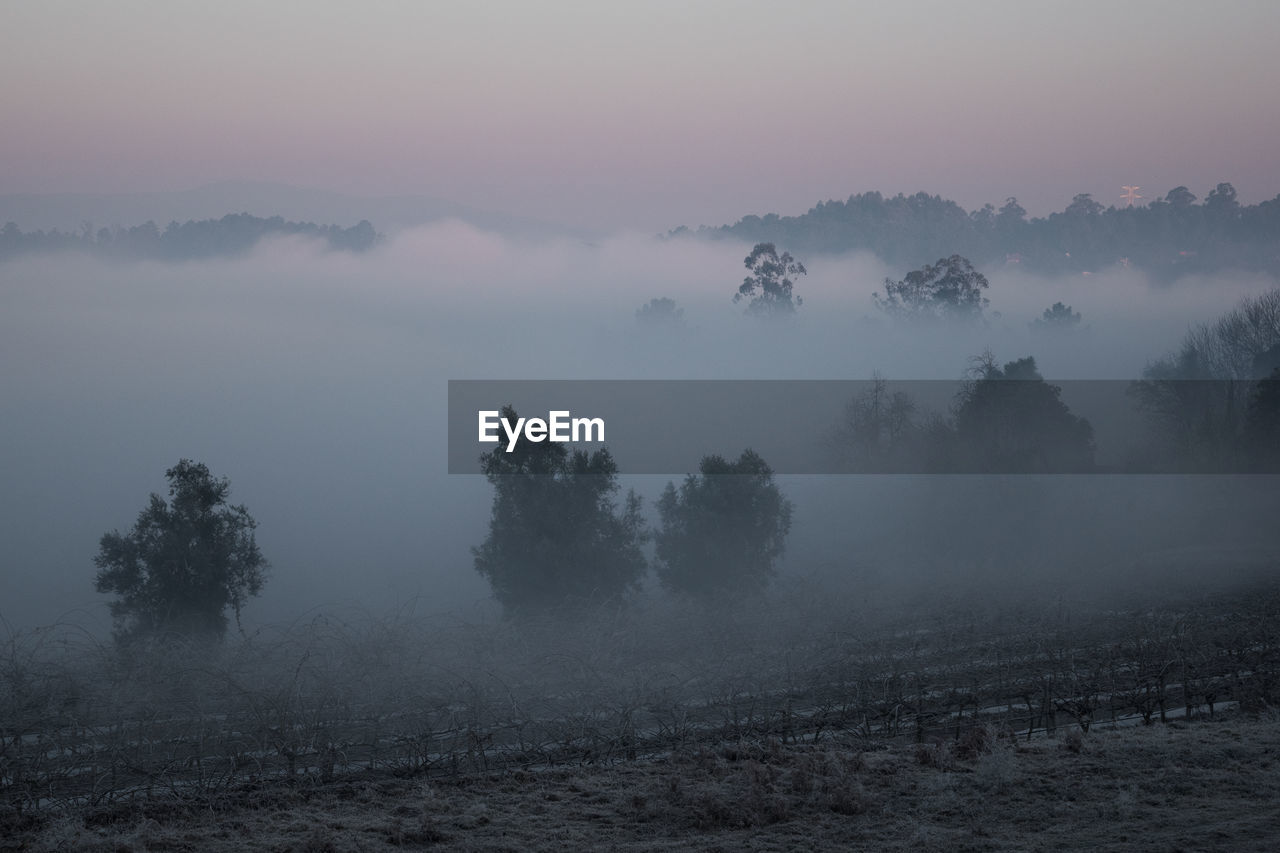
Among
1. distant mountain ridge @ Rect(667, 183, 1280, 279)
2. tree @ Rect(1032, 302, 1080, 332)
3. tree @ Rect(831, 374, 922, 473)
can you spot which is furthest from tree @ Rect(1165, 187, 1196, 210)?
tree @ Rect(831, 374, 922, 473)

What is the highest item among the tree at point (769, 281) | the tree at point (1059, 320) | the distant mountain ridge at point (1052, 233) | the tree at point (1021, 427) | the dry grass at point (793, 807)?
the distant mountain ridge at point (1052, 233)

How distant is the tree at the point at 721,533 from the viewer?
28.9 m

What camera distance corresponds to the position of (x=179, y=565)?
2450 centimetres

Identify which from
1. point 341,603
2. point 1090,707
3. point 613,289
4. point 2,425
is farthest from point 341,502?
point 613,289

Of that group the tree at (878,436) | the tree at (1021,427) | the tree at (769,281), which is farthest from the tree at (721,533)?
the tree at (769,281)

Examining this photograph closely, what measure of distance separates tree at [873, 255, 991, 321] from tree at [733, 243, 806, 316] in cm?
1041

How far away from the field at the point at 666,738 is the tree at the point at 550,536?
328 centimetres

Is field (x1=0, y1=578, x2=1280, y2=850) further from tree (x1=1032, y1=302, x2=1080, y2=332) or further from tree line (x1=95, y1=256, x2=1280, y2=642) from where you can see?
tree (x1=1032, y1=302, x2=1080, y2=332)

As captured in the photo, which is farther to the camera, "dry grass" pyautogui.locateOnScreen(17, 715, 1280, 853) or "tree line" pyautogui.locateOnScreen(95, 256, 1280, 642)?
"tree line" pyautogui.locateOnScreen(95, 256, 1280, 642)

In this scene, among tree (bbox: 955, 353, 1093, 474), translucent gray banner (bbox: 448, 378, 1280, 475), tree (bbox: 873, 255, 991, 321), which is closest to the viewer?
translucent gray banner (bbox: 448, 378, 1280, 475)

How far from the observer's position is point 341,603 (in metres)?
34.3

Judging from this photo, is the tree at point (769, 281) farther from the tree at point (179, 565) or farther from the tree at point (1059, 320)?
the tree at point (179, 565)

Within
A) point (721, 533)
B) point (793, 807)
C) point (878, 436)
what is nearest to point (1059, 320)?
point (878, 436)

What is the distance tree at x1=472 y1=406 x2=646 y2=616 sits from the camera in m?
27.3
